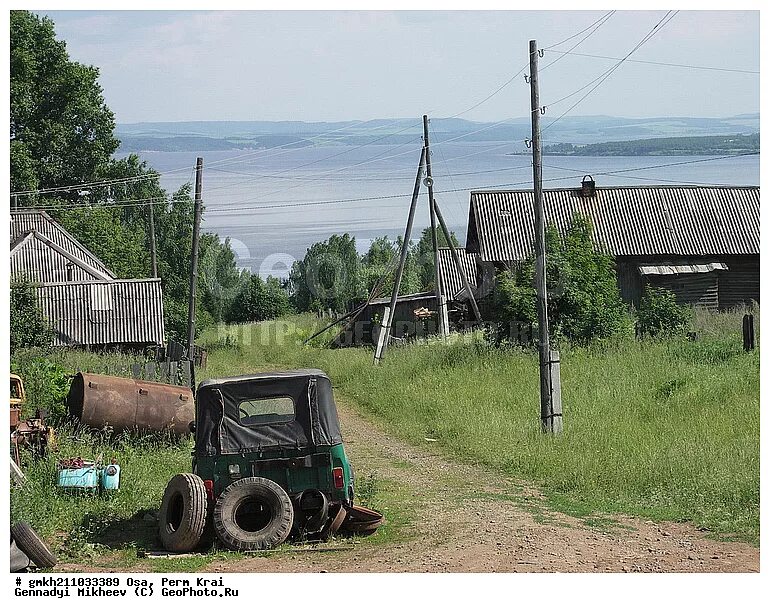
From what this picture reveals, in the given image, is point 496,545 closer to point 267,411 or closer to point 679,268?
point 267,411

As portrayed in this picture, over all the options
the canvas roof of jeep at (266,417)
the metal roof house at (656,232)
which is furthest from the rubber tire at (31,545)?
the metal roof house at (656,232)

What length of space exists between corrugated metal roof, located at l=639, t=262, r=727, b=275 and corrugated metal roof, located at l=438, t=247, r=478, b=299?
16.3ft

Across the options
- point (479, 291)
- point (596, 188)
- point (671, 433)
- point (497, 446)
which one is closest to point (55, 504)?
point (497, 446)

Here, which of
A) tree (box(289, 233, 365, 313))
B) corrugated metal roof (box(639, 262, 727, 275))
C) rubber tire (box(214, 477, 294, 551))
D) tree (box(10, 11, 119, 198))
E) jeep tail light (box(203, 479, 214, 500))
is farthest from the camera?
tree (box(289, 233, 365, 313))

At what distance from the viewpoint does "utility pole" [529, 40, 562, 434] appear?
13836 mm

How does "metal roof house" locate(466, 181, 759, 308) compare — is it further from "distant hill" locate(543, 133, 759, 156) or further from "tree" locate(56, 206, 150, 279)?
"tree" locate(56, 206, 150, 279)

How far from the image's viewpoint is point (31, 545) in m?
8.06

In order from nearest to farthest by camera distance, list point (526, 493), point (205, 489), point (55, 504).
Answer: point (205, 489)
point (55, 504)
point (526, 493)

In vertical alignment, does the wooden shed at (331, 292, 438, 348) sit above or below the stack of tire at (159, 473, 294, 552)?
above

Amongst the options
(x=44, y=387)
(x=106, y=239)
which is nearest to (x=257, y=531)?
(x=44, y=387)

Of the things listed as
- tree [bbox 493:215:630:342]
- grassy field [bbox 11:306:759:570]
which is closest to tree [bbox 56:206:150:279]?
grassy field [bbox 11:306:759:570]

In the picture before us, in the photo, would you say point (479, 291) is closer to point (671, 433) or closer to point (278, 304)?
point (671, 433)

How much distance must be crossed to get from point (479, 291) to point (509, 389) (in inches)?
437

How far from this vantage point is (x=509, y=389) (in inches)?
657
